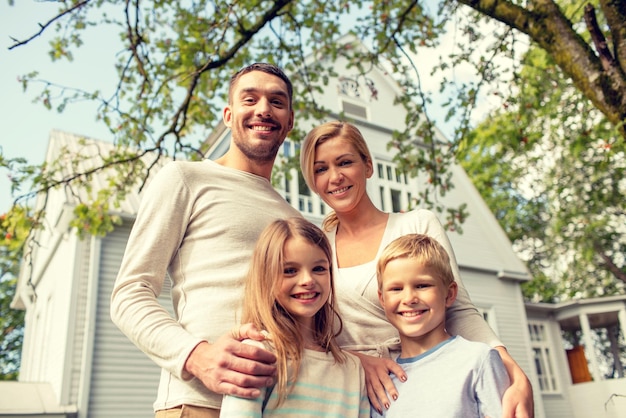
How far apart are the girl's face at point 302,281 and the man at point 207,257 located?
20cm

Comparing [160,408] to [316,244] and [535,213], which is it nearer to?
[316,244]

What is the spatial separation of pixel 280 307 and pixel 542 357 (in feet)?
57.1

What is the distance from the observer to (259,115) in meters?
2.36

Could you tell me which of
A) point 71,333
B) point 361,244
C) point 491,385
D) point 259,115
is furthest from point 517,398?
point 71,333

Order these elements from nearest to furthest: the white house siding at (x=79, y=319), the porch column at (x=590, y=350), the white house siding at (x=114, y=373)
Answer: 1. the white house siding at (x=79, y=319)
2. the white house siding at (x=114, y=373)
3. the porch column at (x=590, y=350)

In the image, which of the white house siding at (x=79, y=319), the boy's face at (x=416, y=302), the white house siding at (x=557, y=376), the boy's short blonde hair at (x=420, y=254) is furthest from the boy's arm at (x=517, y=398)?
the white house siding at (x=557, y=376)

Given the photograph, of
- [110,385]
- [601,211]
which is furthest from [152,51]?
[601,211]

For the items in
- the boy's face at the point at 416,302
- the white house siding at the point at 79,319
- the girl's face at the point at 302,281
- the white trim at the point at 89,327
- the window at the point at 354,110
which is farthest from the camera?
Answer: the window at the point at 354,110

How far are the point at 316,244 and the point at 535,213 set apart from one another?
26100 mm

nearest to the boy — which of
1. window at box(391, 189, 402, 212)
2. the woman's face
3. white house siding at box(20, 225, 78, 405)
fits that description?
the woman's face

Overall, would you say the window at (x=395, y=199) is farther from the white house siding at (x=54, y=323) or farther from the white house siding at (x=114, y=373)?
the white house siding at (x=54, y=323)

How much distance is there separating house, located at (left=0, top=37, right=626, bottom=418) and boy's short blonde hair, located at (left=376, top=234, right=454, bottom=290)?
4087 millimetres

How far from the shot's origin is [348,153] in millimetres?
2479

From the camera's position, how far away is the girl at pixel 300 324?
1.80 metres
